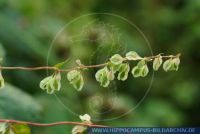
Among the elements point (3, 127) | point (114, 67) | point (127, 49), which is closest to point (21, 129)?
point (3, 127)

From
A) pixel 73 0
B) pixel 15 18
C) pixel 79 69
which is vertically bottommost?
pixel 79 69

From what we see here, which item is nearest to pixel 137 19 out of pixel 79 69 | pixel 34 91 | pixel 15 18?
pixel 15 18

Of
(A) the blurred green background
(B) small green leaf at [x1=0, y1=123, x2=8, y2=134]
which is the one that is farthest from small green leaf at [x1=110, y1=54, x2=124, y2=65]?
(A) the blurred green background

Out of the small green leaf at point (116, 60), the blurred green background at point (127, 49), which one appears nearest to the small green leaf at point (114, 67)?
the small green leaf at point (116, 60)

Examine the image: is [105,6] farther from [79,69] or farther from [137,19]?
[79,69]

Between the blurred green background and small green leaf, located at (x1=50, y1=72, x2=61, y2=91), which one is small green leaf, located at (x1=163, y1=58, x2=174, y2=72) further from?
the blurred green background

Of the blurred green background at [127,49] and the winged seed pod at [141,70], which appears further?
the blurred green background at [127,49]

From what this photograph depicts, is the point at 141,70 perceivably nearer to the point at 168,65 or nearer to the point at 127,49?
the point at 168,65

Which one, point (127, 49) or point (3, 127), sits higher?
point (127, 49)

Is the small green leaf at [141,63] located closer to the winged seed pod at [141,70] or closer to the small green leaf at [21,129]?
the winged seed pod at [141,70]
